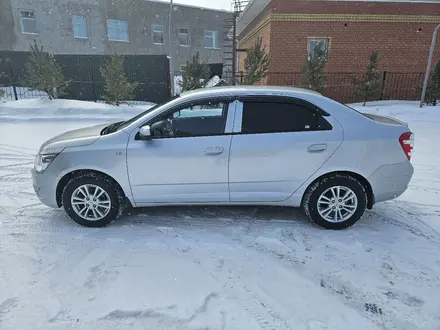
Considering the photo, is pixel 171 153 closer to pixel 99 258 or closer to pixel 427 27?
pixel 99 258

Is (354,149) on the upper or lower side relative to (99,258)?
upper

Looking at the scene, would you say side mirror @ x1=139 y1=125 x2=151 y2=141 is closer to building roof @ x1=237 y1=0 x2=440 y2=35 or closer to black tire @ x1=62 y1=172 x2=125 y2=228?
black tire @ x1=62 y1=172 x2=125 y2=228

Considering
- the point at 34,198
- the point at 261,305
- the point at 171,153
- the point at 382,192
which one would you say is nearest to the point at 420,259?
the point at 382,192

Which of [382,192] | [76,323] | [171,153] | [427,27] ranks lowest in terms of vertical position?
[76,323]

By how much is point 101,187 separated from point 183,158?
0.99 meters

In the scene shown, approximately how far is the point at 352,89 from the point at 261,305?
13.4m

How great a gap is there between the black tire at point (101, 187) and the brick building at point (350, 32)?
1185cm

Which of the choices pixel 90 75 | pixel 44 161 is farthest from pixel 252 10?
pixel 44 161

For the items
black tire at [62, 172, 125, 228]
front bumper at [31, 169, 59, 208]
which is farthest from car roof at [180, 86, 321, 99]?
front bumper at [31, 169, 59, 208]

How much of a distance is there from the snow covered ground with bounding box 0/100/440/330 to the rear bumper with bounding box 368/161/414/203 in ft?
1.36

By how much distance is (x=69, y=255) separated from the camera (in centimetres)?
292

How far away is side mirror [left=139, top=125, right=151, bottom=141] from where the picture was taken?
3.17 metres

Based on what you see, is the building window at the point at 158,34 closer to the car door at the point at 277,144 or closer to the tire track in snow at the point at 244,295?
the car door at the point at 277,144

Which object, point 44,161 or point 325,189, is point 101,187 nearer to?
point 44,161
